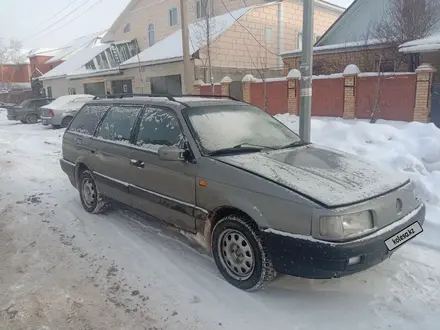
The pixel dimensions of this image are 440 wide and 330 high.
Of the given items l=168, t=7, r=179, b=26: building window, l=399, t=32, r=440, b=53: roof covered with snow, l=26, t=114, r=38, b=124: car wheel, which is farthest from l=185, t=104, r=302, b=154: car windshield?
l=168, t=7, r=179, b=26: building window

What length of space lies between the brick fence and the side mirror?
8.79 m

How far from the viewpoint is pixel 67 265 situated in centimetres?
381

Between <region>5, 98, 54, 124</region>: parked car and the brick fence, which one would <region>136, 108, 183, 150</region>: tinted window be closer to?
the brick fence

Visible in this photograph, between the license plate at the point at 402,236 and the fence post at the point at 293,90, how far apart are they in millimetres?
10032

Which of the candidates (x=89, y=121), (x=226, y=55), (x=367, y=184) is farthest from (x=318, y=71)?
(x=367, y=184)

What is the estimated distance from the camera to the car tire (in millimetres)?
5184

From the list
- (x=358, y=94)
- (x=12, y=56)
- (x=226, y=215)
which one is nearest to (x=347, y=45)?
(x=358, y=94)

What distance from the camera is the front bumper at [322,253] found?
2732 millimetres

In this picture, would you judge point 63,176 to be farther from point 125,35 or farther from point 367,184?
point 125,35

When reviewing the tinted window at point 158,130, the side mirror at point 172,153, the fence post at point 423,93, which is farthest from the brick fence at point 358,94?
the side mirror at point 172,153

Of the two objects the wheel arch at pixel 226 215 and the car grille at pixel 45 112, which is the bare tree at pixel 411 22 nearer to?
the wheel arch at pixel 226 215

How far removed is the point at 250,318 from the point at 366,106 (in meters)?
9.76

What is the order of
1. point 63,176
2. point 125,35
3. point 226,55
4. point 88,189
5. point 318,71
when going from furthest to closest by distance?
point 125,35, point 226,55, point 318,71, point 63,176, point 88,189

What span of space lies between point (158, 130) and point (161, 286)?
5.52 ft
